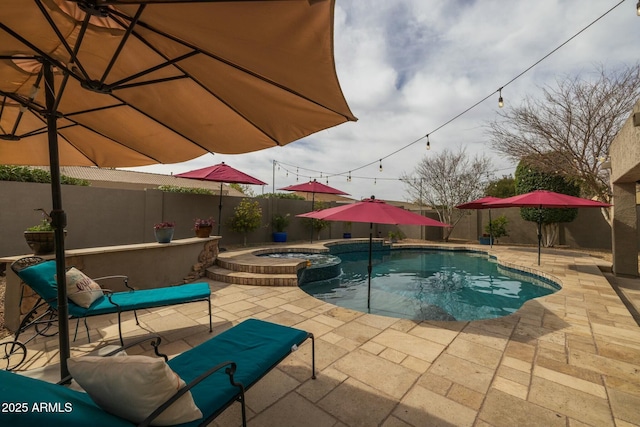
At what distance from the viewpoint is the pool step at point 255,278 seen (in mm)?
5441

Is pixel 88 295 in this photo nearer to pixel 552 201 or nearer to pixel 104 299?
pixel 104 299

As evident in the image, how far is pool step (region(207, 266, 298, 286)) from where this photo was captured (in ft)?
17.9

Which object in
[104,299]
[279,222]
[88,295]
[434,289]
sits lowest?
[434,289]

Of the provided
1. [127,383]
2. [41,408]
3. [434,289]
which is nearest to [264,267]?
[434,289]

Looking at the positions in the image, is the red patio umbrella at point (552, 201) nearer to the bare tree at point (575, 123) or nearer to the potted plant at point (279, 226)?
the bare tree at point (575, 123)

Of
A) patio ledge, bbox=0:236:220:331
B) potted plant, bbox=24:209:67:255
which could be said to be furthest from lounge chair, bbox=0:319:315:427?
potted plant, bbox=24:209:67:255

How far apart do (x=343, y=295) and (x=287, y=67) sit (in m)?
4.99

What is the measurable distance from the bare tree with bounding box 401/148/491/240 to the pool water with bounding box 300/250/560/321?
5.30 m

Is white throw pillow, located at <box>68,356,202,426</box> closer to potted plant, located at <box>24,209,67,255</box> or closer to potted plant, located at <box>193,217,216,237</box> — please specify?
potted plant, located at <box>24,209,67,255</box>

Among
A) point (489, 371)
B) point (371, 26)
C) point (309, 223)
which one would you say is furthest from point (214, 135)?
point (309, 223)

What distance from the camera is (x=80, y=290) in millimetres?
2709

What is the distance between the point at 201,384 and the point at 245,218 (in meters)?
8.35

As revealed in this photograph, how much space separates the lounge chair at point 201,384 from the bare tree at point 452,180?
13880 mm

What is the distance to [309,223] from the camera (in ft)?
41.6
